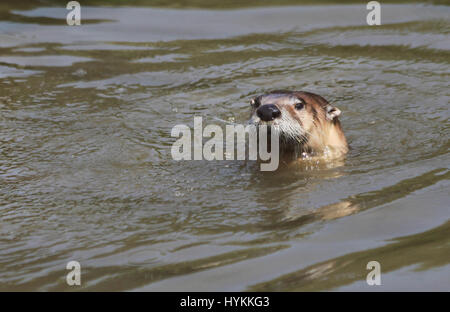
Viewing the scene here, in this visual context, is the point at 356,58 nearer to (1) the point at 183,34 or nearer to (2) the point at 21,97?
(1) the point at 183,34

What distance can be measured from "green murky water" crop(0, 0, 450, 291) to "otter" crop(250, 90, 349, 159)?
189 mm

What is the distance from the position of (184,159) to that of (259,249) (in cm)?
186

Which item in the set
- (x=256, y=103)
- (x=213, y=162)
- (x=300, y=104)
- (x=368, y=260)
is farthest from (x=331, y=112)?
(x=368, y=260)

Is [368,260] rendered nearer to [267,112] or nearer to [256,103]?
[267,112]

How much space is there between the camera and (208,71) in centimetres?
786

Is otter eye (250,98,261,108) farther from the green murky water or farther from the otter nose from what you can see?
the green murky water

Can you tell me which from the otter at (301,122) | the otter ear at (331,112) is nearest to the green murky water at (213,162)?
the otter at (301,122)

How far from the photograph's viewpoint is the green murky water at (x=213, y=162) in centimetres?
406

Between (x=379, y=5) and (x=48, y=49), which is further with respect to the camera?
(x=379, y=5)

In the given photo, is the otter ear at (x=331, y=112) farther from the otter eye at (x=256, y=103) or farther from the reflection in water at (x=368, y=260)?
the reflection in water at (x=368, y=260)

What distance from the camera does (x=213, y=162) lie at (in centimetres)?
587

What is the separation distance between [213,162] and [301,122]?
698 millimetres
